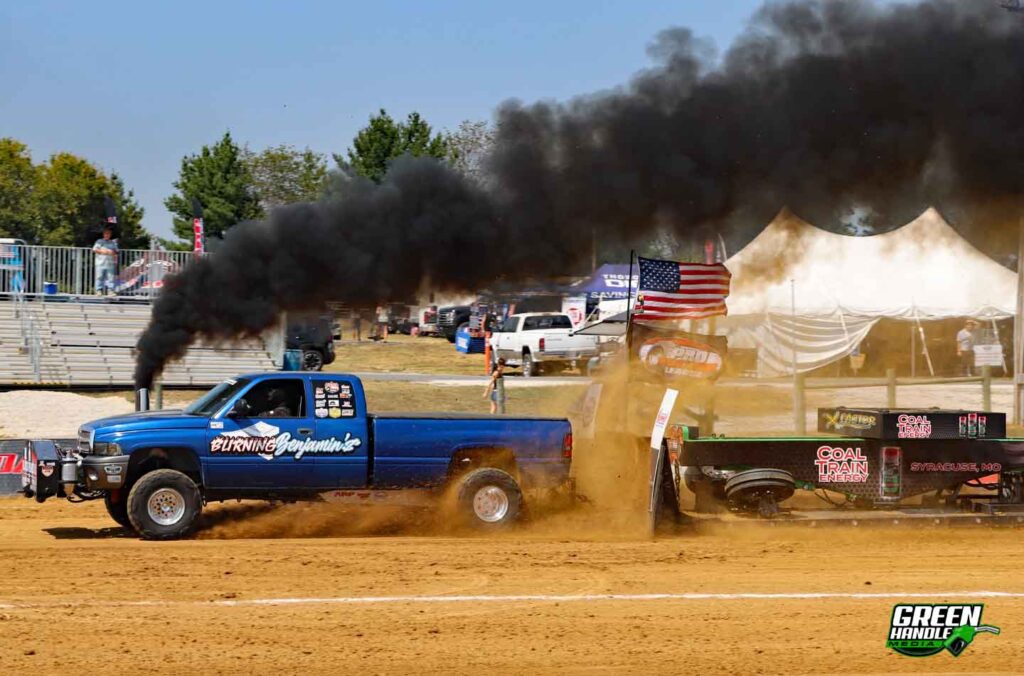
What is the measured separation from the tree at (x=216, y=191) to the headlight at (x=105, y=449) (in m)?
54.0

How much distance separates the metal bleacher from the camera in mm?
25094

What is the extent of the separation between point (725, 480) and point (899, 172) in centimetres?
593

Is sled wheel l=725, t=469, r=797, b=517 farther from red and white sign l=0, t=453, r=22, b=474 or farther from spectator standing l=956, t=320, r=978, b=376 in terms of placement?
spectator standing l=956, t=320, r=978, b=376

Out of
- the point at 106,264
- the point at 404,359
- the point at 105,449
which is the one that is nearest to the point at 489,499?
the point at 105,449

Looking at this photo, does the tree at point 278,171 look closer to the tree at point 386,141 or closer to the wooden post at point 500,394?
the tree at point 386,141

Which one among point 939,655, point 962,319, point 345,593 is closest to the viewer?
point 939,655

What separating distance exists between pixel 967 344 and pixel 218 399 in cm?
2294

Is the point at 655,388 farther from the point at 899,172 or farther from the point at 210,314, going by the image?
the point at 210,314

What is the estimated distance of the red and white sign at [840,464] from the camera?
1359 centimetres

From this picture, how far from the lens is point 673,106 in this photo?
16078 millimetres

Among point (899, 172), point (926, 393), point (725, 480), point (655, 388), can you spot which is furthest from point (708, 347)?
point (926, 393)

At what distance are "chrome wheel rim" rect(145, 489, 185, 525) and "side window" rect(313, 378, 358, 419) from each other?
1.74m

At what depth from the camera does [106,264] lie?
27.3 m

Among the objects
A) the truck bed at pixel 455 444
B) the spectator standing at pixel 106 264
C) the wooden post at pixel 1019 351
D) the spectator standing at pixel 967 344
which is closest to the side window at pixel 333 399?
the truck bed at pixel 455 444
